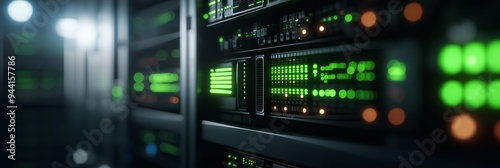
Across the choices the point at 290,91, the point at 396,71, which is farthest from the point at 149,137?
the point at 396,71

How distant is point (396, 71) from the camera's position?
794 mm

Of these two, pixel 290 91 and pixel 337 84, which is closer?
pixel 337 84

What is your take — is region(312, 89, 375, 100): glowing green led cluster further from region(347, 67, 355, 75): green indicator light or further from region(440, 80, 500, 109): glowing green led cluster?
region(440, 80, 500, 109): glowing green led cluster

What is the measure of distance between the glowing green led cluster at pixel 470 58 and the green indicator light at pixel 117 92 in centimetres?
186

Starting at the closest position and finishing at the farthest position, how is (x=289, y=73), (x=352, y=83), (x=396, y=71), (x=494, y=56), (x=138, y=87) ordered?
(x=494, y=56) < (x=396, y=71) < (x=352, y=83) < (x=289, y=73) < (x=138, y=87)

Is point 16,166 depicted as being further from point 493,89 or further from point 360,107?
point 493,89

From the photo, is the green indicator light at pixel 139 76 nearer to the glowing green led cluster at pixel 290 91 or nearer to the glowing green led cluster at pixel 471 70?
the glowing green led cluster at pixel 290 91

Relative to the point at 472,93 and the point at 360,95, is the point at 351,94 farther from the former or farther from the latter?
the point at 472,93

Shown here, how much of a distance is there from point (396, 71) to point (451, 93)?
0.41 ft

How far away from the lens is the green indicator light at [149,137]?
6.86 feet

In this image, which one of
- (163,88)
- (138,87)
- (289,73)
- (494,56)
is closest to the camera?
(494,56)

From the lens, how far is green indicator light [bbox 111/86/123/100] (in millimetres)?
2264

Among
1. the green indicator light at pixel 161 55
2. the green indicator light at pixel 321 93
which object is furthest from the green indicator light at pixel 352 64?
the green indicator light at pixel 161 55

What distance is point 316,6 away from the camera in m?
1.02
